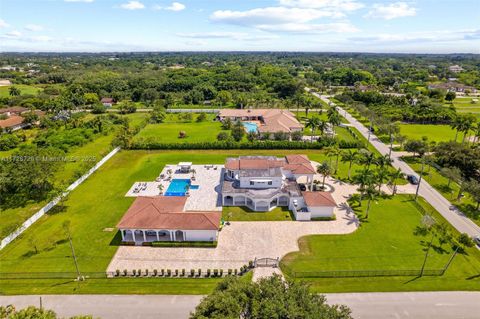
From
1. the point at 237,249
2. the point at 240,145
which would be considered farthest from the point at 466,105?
the point at 237,249

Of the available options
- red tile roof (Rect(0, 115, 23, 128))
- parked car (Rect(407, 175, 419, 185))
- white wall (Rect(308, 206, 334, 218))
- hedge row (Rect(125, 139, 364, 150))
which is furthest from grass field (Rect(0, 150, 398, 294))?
red tile roof (Rect(0, 115, 23, 128))

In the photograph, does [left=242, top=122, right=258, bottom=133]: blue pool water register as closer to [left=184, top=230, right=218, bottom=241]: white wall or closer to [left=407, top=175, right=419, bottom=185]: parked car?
[left=407, top=175, right=419, bottom=185]: parked car

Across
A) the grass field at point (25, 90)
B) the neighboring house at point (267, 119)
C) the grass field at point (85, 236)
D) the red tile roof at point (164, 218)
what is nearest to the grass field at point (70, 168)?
the grass field at point (85, 236)

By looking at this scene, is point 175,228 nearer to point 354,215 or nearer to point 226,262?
point 226,262

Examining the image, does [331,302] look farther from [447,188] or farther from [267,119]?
[267,119]

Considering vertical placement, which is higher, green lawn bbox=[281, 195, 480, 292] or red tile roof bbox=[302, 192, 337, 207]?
red tile roof bbox=[302, 192, 337, 207]

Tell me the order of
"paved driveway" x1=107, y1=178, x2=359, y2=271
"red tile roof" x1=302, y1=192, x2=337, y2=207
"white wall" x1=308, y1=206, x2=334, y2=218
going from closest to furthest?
"paved driveway" x1=107, y1=178, x2=359, y2=271
"red tile roof" x1=302, y1=192, x2=337, y2=207
"white wall" x1=308, y1=206, x2=334, y2=218
